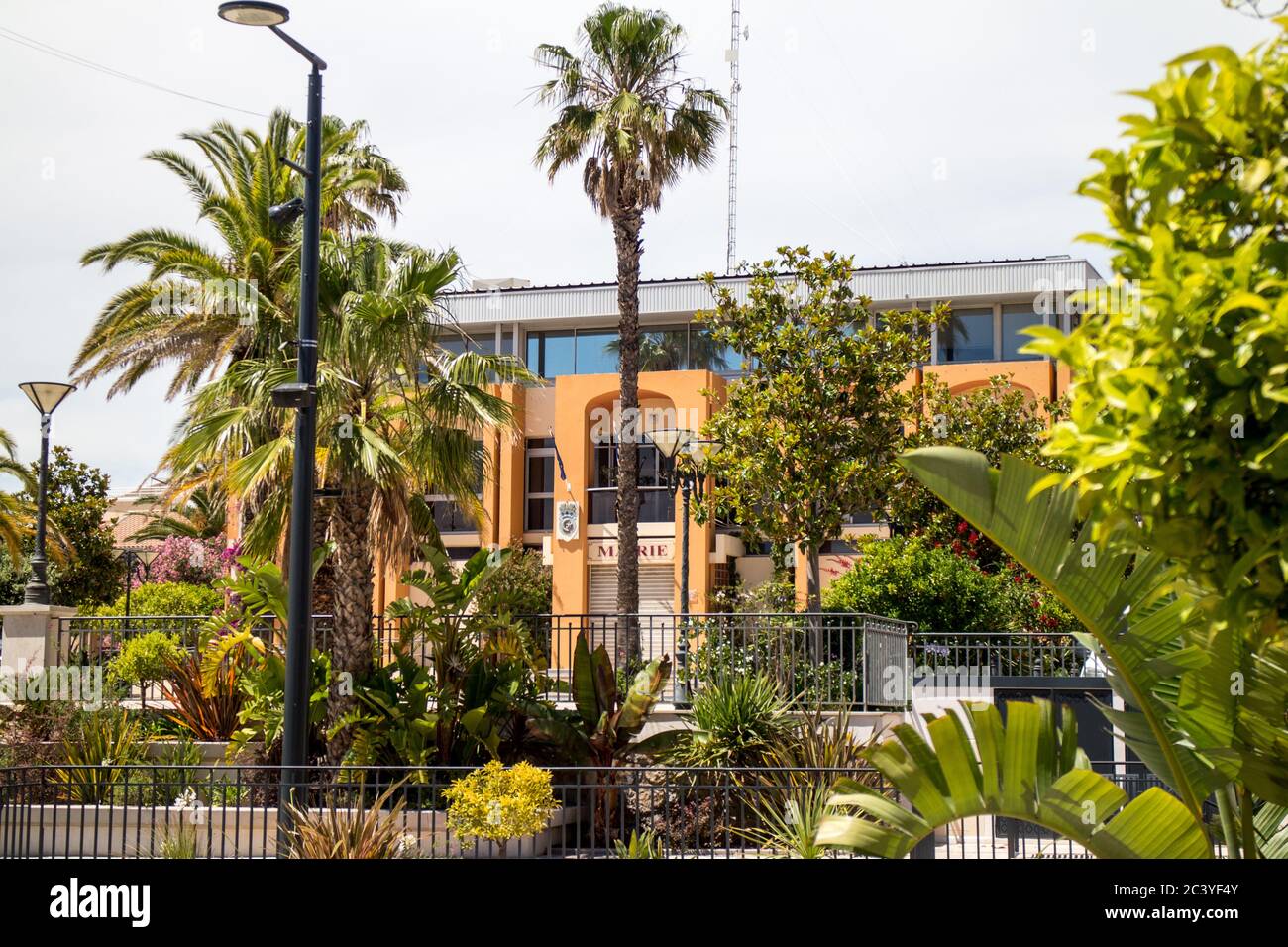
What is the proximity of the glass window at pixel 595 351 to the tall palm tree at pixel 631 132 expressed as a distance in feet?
51.0

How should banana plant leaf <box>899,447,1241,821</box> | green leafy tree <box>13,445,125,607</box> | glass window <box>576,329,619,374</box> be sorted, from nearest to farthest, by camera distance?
banana plant leaf <box>899,447,1241,821</box>, green leafy tree <box>13,445,125,607</box>, glass window <box>576,329,619,374</box>

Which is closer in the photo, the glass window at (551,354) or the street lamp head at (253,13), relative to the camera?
the street lamp head at (253,13)

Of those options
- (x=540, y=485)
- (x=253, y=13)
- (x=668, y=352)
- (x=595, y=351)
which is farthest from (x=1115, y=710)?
(x=595, y=351)

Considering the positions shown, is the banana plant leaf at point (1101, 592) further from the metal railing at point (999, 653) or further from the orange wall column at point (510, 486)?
the orange wall column at point (510, 486)

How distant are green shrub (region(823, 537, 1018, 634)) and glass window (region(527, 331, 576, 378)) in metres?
20.8

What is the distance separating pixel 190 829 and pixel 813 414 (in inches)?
410

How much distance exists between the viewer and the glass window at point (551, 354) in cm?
4016

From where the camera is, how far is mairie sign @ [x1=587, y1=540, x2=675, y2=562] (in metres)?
35.2

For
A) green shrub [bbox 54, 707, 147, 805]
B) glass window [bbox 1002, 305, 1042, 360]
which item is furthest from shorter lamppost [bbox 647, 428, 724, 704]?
glass window [bbox 1002, 305, 1042, 360]

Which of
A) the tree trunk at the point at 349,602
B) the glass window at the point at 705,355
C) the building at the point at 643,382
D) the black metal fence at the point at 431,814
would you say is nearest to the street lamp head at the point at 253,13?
the tree trunk at the point at 349,602

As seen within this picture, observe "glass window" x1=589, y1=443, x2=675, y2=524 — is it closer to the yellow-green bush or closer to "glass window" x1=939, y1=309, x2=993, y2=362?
"glass window" x1=939, y1=309, x2=993, y2=362

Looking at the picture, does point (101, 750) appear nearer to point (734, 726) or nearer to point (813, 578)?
point (734, 726)

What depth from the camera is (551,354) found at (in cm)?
4050
